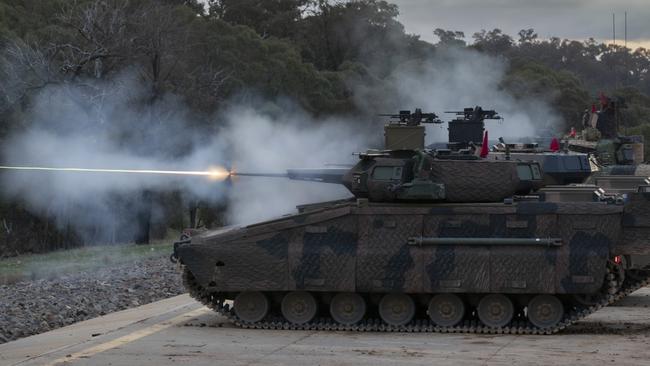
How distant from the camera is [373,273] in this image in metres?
18.0

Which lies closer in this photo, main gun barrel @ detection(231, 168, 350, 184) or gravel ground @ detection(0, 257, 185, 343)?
main gun barrel @ detection(231, 168, 350, 184)

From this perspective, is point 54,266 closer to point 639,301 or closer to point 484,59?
point 639,301

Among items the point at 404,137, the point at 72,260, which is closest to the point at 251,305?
the point at 404,137

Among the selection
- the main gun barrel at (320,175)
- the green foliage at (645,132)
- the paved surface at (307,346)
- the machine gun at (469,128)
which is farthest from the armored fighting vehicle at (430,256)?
the green foliage at (645,132)

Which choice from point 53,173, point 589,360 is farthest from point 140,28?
point 589,360

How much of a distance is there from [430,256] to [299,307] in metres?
2.02

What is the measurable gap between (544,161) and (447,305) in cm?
528

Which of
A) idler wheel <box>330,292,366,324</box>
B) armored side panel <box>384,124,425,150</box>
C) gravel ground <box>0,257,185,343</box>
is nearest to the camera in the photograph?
idler wheel <box>330,292,366,324</box>

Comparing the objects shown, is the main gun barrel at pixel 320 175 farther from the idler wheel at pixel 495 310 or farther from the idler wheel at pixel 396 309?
the idler wheel at pixel 495 310

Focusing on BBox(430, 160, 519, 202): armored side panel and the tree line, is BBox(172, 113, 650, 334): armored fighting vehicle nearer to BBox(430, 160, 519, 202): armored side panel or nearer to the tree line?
BBox(430, 160, 519, 202): armored side panel

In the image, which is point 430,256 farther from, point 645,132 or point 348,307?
point 645,132

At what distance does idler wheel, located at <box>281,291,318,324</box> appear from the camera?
18.3 meters

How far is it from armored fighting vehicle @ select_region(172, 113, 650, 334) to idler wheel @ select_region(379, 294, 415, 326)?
1cm

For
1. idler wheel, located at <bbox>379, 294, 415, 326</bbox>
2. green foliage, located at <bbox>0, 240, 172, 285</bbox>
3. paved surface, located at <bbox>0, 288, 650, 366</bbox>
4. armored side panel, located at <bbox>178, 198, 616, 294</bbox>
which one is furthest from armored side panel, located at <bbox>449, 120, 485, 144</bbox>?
idler wheel, located at <bbox>379, 294, 415, 326</bbox>
